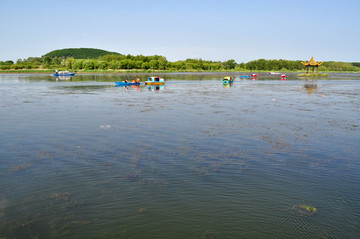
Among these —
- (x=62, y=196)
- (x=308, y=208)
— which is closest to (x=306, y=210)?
→ (x=308, y=208)

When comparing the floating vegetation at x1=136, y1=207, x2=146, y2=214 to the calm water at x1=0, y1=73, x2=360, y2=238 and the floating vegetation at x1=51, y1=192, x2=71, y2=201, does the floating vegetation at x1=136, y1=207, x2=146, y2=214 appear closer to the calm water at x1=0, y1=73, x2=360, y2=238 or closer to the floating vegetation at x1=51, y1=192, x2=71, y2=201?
the calm water at x1=0, y1=73, x2=360, y2=238

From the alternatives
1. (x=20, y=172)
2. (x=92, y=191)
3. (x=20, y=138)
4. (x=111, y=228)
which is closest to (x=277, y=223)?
(x=111, y=228)

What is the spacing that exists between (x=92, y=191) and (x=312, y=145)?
16.1m

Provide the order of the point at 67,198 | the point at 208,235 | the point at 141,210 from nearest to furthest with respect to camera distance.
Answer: the point at 208,235 → the point at 141,210 → the point at 67,198

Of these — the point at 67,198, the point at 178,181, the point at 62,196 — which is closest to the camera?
the point at 67,198

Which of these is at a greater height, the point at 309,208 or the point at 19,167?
the point at 19,167

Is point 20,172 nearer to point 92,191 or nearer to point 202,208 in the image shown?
point 92,191

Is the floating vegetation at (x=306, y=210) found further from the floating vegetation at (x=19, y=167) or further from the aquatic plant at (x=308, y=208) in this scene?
the floating vegetation at (x=19, y=167)

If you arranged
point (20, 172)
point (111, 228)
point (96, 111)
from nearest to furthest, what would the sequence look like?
point (111, 228) < point (20, 172) < point (96, 111)

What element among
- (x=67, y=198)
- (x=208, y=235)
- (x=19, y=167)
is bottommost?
(x=208, y=235)

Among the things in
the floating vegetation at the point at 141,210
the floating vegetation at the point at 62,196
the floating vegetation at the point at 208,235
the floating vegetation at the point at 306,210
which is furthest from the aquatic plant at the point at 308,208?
the floating vegetation at the point at 62,196

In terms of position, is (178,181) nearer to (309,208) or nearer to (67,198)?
(67,198)

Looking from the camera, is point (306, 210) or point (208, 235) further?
point (306, 210)

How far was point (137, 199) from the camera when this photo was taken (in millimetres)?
12367
